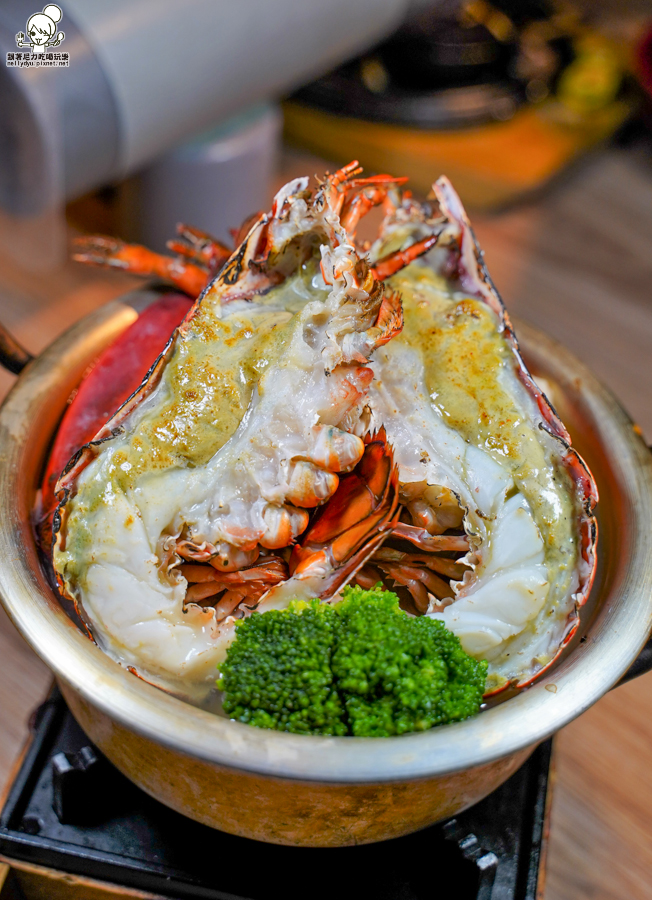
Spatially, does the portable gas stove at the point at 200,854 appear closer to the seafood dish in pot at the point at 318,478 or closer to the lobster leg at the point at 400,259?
the seafood dish in pot at the point at 318,478

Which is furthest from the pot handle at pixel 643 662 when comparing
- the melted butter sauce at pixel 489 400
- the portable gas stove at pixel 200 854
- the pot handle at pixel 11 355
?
the pot handle at pixel 11 355

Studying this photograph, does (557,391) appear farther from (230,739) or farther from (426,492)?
(230,739)

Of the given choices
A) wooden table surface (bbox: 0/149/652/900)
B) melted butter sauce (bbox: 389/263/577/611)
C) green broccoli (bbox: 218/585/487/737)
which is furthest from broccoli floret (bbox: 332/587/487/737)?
wooden table surface (bbox: 0/149/652/900)

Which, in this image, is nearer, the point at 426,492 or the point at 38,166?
the point at 426,492

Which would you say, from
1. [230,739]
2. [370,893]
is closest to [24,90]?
[230,739]

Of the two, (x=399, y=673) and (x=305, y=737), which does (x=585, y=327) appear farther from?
(x=305, y=737)
